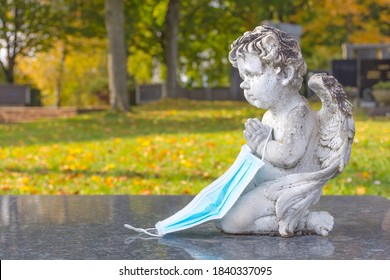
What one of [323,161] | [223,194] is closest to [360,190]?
[323,161]

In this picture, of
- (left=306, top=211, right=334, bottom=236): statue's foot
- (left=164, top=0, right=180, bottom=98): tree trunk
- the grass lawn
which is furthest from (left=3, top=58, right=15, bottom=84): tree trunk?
(left=306, top=211, right=334, bottom=236): statue's foot

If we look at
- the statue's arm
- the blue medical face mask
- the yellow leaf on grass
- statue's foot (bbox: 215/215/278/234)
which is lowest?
the yellow leaf on grass

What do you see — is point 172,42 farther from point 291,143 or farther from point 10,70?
point 291,143

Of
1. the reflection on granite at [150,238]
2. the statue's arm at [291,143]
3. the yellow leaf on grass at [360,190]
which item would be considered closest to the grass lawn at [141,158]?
the yellow leaf on grass at [360,190]

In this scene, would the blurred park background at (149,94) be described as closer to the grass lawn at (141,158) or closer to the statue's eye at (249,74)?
the grass lawn at (141,158)

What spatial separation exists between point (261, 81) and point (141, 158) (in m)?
6.45

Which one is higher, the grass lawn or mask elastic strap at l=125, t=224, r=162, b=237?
mask elastic strap at l=125, t=224, r=162, b=237

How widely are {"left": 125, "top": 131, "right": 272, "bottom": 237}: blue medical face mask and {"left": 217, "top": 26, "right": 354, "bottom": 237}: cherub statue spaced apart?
0.08 m

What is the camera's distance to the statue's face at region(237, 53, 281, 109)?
13.4ft

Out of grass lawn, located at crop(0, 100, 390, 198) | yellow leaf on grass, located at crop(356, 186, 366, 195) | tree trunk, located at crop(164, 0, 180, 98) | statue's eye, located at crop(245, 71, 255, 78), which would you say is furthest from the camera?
tree trunk, located at crop(164, 0, 180, 98)

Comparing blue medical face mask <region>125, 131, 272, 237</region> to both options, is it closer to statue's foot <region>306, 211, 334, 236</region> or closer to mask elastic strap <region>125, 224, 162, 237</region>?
mask elastic strap <region>125, 224, 162, 237</region>

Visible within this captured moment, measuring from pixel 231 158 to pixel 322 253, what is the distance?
6162mm

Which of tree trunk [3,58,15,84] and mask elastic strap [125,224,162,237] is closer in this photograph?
mask elastic strap [125,224,162,237]

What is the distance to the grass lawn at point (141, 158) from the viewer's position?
832 cm
